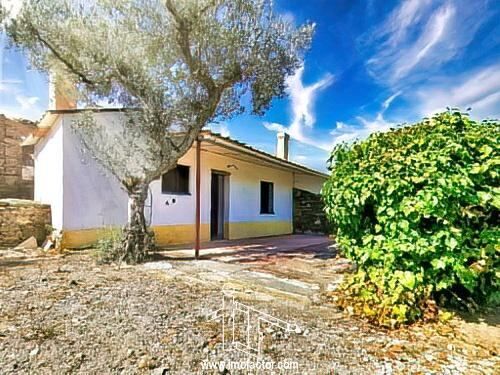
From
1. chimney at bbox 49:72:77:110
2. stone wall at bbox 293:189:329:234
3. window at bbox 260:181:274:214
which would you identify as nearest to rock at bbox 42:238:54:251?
chimney at bbox 49:72:77:110

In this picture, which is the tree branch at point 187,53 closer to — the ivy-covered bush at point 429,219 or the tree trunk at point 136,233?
the tree trunk at point 136,233

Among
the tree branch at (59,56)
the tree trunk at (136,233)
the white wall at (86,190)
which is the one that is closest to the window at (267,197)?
the white wall at (86,190)

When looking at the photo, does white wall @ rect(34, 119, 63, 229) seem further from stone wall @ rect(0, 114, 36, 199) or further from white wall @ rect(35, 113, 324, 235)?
stone wall @ rect(0, 114, 36, 199)

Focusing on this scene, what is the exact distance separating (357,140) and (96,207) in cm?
734

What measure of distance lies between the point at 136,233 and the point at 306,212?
11.9m

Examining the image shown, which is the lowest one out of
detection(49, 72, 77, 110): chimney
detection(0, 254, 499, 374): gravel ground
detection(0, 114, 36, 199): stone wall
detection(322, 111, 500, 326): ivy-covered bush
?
detection(0, 254, 499, 374): gravel ground

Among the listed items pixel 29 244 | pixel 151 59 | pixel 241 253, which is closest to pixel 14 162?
pixel 29 244

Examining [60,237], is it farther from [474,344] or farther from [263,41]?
[474,344]

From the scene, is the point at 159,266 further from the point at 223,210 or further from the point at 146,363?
the point at 223,210

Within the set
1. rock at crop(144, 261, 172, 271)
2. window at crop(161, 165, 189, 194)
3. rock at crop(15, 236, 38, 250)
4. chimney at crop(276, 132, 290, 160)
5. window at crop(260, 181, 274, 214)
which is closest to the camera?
rock at crop(144, 261, 172, 271)

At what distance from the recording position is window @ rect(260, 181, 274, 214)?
15864 mm

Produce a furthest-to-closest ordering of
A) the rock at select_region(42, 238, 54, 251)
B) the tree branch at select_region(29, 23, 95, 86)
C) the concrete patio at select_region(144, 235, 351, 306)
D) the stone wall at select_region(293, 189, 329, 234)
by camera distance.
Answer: the stone wall at select_region(293, 189, 329, 234) → the rock at select_region(42, 238, 54, 251) → the tree branch at select_region(29, 23, 95, 86) → the concrete patio at select_region(144, 235, 351, 306)

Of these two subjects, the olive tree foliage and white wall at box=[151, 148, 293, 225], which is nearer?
the olive tree foliage

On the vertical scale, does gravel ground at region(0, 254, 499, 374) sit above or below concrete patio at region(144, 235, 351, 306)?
above
